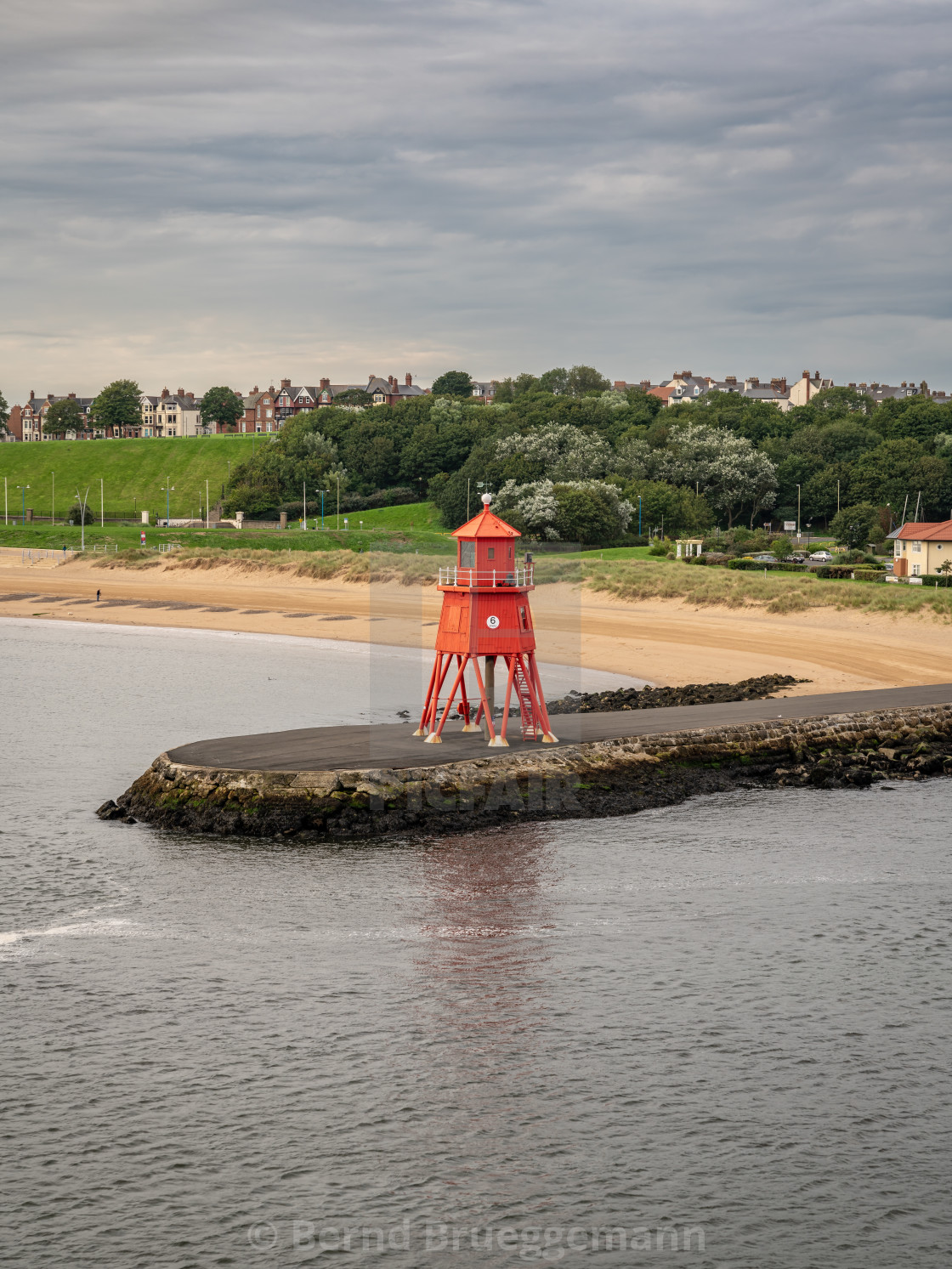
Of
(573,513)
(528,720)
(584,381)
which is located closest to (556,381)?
(584,381)

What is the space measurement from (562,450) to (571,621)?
45421mm

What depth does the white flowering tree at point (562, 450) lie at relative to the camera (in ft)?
296

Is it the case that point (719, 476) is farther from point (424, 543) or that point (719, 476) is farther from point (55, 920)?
point (55, 920)

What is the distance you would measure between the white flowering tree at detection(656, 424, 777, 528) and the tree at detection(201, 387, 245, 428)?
341ft

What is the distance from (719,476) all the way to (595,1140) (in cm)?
8671

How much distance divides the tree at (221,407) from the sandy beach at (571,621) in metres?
110

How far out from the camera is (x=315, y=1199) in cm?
1206

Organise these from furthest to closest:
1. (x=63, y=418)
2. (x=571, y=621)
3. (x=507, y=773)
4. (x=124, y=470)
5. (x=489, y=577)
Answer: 1. (x=63, y=418)
2. (x=124, y=470)
3. (x=571, y=621)
4. (x=489, y=577)
5. (x=507, y=773)

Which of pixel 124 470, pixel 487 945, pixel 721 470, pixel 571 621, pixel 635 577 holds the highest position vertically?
pixel 124 470

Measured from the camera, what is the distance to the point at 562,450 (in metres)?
95.5

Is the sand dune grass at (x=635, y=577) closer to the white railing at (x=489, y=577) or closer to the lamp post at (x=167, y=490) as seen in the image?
the white railing at (x=489, y=577)

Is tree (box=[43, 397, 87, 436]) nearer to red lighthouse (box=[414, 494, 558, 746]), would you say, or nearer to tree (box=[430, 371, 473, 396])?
tree (box=[430, 371, 473, 396])

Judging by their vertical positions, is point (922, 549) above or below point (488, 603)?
above

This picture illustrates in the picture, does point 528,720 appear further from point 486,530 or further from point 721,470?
point 721,470
